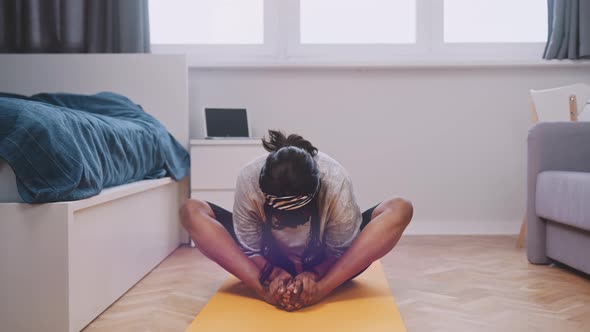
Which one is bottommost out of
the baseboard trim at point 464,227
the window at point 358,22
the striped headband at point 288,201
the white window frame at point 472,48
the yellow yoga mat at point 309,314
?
the baseboard trim at point 464,227

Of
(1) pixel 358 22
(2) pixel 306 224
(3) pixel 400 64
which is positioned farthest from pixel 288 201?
(1) pixel 358 22

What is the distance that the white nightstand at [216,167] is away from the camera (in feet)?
8.52

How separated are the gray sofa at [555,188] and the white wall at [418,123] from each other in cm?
90

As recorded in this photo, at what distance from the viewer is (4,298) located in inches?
47.8

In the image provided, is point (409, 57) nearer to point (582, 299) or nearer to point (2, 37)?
point (582, 299)

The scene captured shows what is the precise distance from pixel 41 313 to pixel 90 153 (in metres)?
0.44

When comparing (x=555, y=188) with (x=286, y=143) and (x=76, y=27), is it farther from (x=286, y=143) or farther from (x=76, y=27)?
(x=76, y=27)

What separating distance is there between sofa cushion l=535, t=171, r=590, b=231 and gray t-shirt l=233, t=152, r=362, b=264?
814mm

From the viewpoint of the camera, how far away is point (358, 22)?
3.12m

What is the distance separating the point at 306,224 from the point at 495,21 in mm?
2352

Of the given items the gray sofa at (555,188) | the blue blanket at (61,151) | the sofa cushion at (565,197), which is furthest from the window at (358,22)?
the blue blanket at (61,151)

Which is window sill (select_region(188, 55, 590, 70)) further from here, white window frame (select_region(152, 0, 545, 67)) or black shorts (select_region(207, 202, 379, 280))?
black shorts (select_region(207, 202, 379, 280))

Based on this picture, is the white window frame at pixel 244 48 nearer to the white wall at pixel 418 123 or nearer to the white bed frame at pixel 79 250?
the white wall at pixel 418 123

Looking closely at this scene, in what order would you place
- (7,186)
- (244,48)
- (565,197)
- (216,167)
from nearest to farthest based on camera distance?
(7,186) → (565,197) → (216,167) → (244,48)
